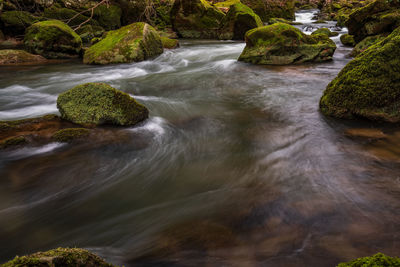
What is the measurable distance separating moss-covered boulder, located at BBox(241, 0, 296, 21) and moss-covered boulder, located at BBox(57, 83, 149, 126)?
65.3ft

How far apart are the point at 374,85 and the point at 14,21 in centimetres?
1769

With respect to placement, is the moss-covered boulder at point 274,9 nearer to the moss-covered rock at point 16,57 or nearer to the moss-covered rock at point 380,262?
the moss-covered rock at point 16,57

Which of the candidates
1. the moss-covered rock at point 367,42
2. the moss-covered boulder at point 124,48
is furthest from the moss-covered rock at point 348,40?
the moss-covered boulder at point 124,48

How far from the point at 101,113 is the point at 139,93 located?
3.04 m

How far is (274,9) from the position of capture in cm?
2339

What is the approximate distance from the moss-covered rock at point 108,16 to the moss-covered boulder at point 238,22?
8.02m

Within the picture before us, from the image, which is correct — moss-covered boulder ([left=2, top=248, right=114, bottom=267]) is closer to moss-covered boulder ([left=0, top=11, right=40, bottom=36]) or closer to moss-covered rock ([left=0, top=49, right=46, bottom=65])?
moss-covered rock ([left=0, top=49, right=46, bottom=65])

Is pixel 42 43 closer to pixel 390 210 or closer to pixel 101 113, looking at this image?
pixel 101 113

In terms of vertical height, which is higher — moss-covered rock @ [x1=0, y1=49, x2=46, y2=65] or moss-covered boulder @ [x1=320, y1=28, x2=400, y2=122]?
moss-covered rock @ [x1=0, y1=49, x2=46, y2=65]

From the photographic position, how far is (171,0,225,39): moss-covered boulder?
16.2 meters

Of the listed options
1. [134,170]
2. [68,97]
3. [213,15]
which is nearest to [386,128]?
[134,170]

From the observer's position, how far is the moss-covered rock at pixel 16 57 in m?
9.99

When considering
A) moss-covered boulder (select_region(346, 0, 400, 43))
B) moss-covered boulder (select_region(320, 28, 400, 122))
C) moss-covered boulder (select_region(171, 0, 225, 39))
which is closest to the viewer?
moss-covered boulder (select_region(320, 28, 400, 122))

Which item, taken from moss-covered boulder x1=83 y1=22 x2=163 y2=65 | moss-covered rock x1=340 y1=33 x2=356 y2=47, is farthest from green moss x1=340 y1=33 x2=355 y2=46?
moss-covered boulder x1=83 y1=22 x2=163 y2=65
